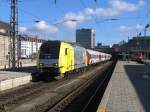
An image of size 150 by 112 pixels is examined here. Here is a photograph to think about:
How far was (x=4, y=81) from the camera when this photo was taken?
2719 centimetres

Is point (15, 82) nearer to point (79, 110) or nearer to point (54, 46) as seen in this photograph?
point (54, 46)

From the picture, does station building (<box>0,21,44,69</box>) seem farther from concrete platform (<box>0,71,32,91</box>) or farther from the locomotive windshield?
concrete platform (<box>0,71,32,91</box>)

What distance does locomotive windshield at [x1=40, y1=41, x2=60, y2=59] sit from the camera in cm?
3412

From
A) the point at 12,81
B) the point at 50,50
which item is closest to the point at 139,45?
the point at 50,50

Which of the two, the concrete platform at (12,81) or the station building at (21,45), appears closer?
the concrete platform at (12,81)

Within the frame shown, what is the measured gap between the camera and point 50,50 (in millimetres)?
34438

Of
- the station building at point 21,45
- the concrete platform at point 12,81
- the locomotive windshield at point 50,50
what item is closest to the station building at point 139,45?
the station building at point 21,45

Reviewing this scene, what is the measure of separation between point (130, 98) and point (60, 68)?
16.2m

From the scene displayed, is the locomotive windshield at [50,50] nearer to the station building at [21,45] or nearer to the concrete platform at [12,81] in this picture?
the concrete platform at [12,81]

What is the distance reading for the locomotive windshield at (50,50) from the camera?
112 ft

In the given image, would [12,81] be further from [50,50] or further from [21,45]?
[21,45]

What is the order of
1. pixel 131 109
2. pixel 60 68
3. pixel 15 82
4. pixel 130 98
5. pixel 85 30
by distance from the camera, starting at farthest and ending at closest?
1. pixel 85 30
2. pixel 60 68
3. pixel 15 82
4. pixel 130 98
5. pixel 131 109

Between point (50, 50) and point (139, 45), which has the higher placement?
point (139, 45)

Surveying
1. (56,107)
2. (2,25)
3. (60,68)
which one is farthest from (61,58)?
(2,25)
